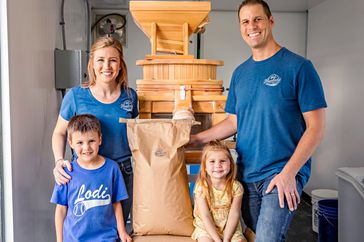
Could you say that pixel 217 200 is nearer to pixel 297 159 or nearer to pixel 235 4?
pixel 297 159

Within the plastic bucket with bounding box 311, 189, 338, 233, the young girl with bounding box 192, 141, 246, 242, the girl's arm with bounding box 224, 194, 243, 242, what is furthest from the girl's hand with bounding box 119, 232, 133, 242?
the plastic bucket with bounding box 311, 189, 338, 233

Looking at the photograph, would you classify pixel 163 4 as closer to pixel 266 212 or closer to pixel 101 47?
pixel 101 47

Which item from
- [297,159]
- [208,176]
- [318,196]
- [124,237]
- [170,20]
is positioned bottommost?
[318,196]

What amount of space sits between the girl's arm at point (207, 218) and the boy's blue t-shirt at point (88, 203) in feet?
1.16

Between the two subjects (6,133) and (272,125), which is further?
(6,133)

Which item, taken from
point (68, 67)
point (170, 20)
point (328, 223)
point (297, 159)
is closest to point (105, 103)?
point (170, 20)

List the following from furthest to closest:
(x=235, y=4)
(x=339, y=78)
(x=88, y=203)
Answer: (x=235, y=4), (x=339, y=78), (x=88, y=203)

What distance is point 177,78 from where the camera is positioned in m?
1.85

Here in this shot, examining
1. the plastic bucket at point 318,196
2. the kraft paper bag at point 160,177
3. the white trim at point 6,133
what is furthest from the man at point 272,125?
the plastic bucket at point 318,196

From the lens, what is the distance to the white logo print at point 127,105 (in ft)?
5.22

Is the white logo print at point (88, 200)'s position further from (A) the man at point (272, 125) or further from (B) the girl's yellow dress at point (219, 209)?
(A) the man at point (272, 125)

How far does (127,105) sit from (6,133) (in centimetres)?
56

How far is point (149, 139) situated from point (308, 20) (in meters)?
3.58

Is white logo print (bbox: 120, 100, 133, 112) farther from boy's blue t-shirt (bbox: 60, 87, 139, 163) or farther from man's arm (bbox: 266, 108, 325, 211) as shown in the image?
man's arm (bbox: 266, 108, 325, 211)
